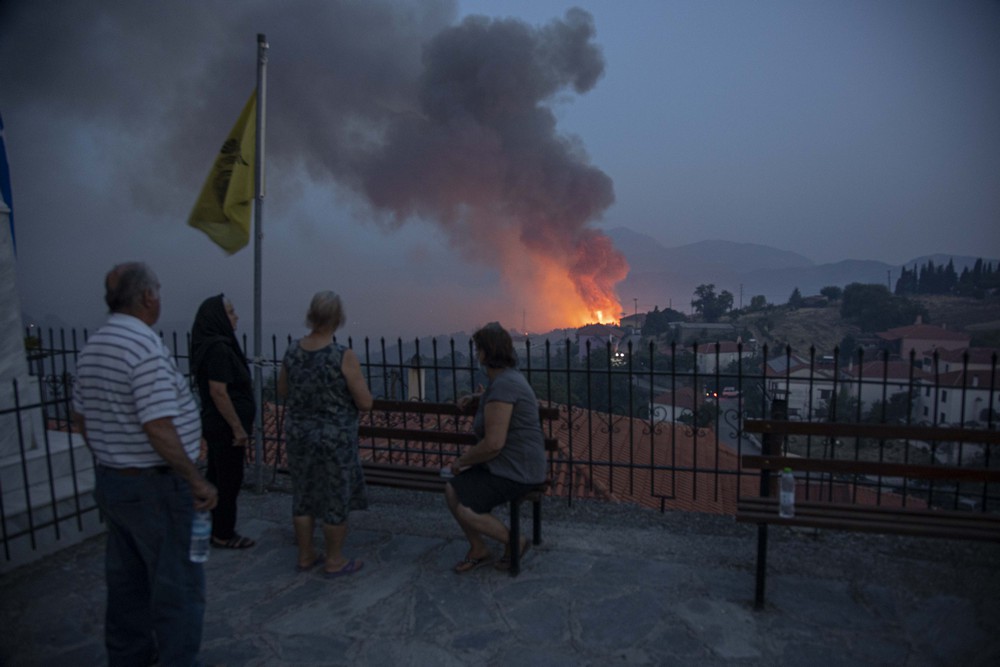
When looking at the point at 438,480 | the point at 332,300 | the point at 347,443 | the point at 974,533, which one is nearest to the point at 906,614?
the point at 974,533

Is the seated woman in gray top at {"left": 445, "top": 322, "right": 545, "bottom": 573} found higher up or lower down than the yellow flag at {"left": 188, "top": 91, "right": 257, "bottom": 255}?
lower down

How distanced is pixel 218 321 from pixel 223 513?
1406 millimetres

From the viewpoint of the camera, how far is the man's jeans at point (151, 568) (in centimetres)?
251

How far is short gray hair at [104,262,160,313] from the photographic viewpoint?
2445 mm

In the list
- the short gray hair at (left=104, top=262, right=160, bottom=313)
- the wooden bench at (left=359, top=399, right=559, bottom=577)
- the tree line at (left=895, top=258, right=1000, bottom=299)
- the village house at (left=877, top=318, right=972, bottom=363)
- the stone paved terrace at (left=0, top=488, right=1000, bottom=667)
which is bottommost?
the stone paved terrace at (left=0, top=488, right=1000, bottom=667)

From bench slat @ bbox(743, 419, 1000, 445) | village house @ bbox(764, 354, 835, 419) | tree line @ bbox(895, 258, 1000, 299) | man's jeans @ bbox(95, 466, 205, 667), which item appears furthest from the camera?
tree line @ bbox(895, 258, 1000, 299)

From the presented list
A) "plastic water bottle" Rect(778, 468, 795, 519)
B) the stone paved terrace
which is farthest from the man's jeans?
"plastic water bottle" Rect(778, 468, 795, 519)

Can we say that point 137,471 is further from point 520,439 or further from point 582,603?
point 582,603

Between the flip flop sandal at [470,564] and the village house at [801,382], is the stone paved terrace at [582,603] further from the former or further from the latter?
the village house at [801,382]

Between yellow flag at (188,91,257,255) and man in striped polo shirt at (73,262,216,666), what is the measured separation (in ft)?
8.58

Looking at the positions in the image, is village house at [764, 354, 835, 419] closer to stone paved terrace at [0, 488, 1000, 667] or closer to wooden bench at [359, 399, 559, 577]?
stone paved terrace at [0, 488, 1000, 667]

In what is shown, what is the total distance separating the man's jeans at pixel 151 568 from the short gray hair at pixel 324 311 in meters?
1.25

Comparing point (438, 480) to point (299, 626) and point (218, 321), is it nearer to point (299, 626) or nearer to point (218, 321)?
point (299, 626)

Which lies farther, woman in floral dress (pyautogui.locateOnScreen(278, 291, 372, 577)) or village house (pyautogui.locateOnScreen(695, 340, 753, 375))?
village house (pyautogui.locateOnScreen(695, 340, 753, 375))
